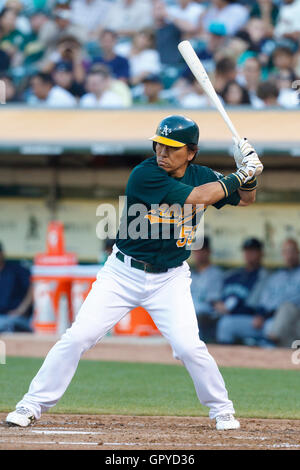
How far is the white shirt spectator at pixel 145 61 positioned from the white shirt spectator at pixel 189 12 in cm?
63

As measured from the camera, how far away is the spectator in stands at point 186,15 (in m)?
11.4

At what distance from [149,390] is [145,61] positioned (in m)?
6.06

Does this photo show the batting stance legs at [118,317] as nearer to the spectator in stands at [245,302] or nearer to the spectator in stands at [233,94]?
the spectator in stands at [245,302]

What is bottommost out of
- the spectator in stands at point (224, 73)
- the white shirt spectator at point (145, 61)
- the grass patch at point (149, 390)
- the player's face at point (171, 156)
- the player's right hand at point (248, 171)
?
the grass patch at point (149, 390)

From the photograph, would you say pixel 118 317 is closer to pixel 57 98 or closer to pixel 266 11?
pixel 57 98

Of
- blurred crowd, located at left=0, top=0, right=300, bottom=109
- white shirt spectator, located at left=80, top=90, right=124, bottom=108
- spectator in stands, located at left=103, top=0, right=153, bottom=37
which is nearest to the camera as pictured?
blurred crowd, located at left=0, top=0, right=300, bottom=109

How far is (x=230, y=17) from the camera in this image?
450 inches

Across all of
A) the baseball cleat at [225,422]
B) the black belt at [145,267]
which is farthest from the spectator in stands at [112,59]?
the baseball cleat at [225,422]

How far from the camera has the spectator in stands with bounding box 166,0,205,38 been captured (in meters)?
11.4

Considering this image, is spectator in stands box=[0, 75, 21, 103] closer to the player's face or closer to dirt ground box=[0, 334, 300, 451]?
dirt ground box=[0, 334, 300, 451]

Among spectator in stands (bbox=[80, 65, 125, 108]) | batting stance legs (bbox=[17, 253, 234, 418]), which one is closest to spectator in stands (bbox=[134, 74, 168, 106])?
spectator in stands (bbox=[80, 65, 125, 108])

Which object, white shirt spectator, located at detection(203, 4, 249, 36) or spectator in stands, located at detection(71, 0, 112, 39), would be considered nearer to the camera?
white shirt spectator, located at detection(203, 4, 249, 36)

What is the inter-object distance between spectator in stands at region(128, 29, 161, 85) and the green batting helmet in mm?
6790

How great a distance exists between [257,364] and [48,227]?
337 cm
